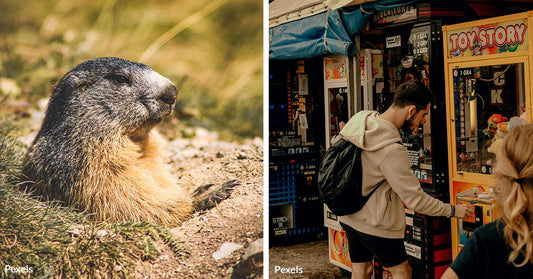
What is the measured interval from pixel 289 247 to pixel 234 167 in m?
2.25

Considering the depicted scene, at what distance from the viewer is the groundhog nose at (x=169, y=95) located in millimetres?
4133

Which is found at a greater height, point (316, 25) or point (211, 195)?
point (316, 25)

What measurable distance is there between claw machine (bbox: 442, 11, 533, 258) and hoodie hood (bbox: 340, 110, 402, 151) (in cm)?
87

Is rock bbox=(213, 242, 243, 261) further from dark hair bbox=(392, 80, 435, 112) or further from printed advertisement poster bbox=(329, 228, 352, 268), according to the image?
dark hair bbox=(392, 80, 435, 112)

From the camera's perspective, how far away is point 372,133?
9.87 ft

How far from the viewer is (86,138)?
4051 mm

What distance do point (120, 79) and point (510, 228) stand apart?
3.21 metres

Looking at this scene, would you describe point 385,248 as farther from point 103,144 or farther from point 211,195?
point 103,144

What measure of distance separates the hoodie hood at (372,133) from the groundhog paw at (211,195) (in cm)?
133

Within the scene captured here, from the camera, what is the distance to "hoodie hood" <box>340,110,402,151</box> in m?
2.99

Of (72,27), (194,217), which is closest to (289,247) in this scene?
(194,217)

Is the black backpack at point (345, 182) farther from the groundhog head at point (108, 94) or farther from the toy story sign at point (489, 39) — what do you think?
the groundhog head at point (108, 94)

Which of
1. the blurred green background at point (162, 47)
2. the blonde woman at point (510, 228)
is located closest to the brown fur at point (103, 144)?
the blurred green background at point (162, 47)

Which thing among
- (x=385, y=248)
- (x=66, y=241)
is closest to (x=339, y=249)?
(x=385, y=248)
